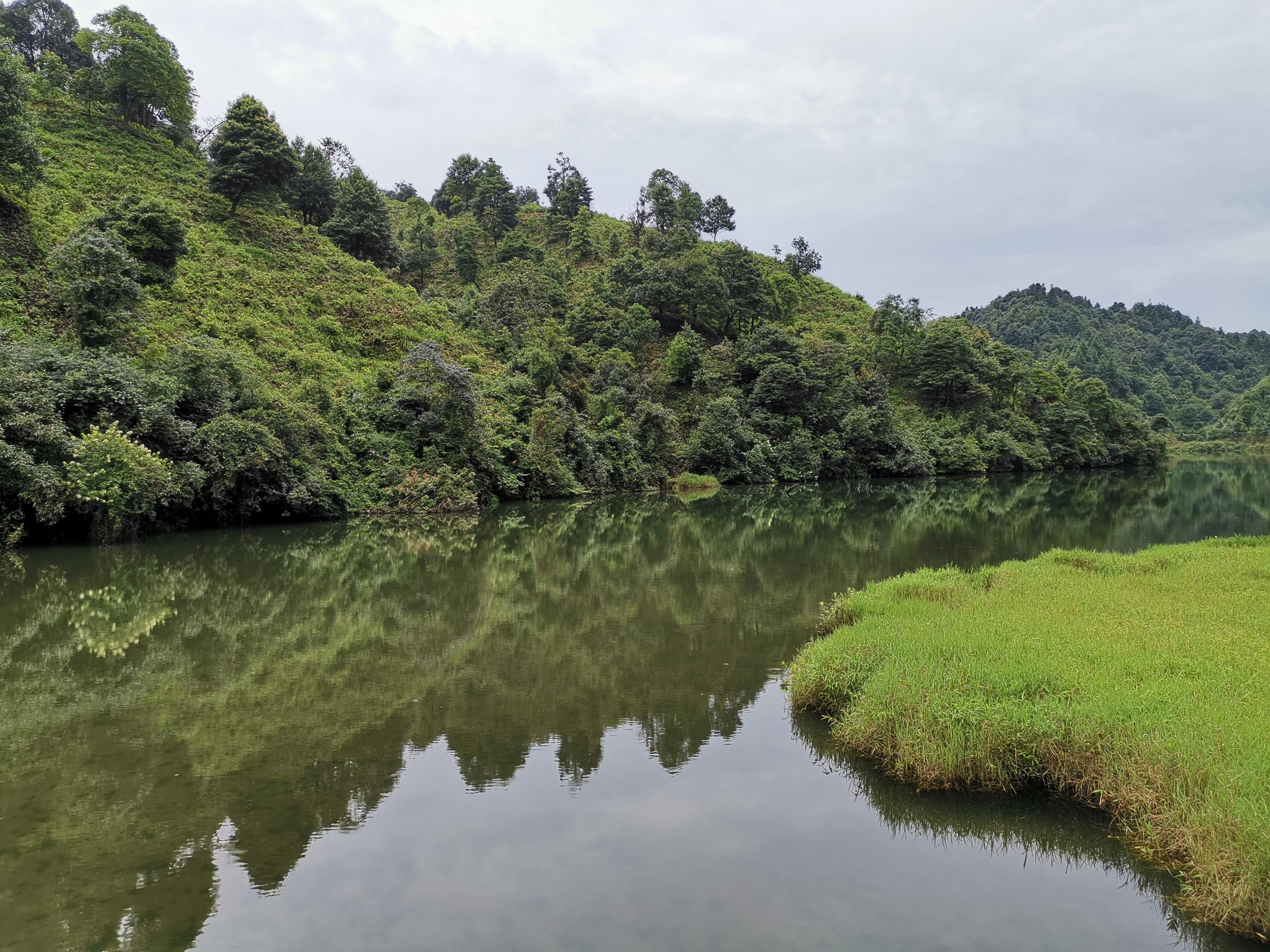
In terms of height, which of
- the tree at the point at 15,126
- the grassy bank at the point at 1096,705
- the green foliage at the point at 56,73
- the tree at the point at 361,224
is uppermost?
the green foliage at the point at 56,73

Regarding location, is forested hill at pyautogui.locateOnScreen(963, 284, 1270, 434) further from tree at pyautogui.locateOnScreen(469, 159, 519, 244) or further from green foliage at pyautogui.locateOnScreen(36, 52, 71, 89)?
green foliage at pyautogui.locateOnScreen(36, 52, 71, 89)

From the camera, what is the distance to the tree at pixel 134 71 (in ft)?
121

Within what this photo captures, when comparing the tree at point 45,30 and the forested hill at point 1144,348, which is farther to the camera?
the forested hill at point 1144,348

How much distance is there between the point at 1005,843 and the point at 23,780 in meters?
8.23

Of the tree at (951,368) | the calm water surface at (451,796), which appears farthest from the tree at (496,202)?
the calm water surface at (451,796)

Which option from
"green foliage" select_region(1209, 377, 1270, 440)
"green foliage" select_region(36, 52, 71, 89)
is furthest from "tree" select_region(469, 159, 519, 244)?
"green foliage" select_region(1209, 377, 1270, 440)

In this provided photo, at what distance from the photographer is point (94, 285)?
20938 millimetres

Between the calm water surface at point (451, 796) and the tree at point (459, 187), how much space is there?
63185mm

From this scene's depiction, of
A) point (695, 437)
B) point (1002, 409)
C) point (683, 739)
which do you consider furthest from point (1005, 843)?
point (1002, 409)

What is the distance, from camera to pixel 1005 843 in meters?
5.55

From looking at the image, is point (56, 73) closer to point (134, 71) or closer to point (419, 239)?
point (134, 71)

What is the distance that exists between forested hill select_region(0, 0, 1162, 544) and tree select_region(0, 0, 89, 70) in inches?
5.7

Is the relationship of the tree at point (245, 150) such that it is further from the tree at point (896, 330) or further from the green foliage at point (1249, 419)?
the green foliage at point (1249, 419)

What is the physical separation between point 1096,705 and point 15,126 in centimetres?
3197
